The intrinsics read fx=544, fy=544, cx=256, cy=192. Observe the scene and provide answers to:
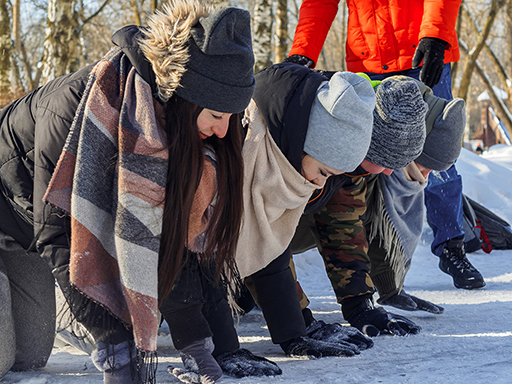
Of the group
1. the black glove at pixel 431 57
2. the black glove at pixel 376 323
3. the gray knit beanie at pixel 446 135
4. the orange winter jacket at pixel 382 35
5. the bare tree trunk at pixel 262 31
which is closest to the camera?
the black glove at pixel 376 323

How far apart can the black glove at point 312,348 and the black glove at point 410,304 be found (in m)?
0.68

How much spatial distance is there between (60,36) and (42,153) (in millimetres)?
4595

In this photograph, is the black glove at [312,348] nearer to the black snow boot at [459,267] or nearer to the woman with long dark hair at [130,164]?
the woman with long dark hair at [130,164]

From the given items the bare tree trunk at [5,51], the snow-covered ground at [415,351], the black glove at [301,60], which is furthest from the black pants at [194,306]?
the bare tree trunk at [5,51]

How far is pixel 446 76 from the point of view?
291 cm

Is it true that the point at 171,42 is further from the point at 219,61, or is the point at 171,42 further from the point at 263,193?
the point at 263,193

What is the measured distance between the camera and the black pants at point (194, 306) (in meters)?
1.59

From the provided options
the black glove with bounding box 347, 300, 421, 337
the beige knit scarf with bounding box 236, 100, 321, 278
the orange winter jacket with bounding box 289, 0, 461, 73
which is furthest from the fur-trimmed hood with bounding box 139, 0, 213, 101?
the orange winter jacket with bounding box 289, 0, 461, 73

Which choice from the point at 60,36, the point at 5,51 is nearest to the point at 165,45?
the point at 60,36

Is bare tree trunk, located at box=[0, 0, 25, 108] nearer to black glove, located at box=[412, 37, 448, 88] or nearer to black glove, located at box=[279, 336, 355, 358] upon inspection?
black glove, located at box=[412, 37, 448, 88]

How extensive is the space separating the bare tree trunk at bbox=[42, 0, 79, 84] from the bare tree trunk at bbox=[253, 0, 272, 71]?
1966mm

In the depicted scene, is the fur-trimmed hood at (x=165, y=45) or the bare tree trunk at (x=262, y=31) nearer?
the fur-trimmed hood at (x=165, y=45)

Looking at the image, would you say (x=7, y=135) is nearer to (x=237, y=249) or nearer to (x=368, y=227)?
(x=237, y=249)

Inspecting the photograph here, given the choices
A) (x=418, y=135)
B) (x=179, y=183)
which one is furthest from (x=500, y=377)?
(x=179, y=183)
